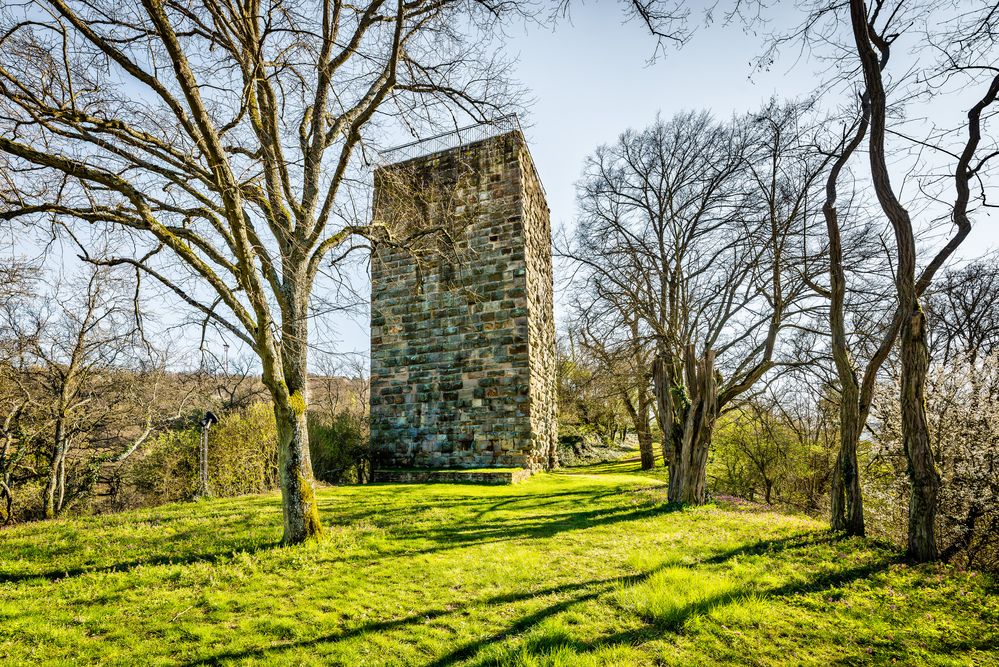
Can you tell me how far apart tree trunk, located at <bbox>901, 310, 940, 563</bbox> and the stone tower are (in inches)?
271

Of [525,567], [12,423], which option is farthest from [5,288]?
[525,567]

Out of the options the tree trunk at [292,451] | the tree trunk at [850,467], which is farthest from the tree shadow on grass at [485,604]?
the tree trunk at [850,467]

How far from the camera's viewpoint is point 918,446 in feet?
14.9

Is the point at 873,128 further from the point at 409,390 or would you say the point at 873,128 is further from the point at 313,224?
the point at 409,390

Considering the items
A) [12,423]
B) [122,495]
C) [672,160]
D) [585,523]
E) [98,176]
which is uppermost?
[672,160]

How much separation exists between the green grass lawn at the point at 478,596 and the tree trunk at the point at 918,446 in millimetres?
388

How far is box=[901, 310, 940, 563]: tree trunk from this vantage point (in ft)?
14.7

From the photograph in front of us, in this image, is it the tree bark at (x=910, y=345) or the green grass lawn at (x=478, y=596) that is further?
the tree bark at (x=910, y=345)

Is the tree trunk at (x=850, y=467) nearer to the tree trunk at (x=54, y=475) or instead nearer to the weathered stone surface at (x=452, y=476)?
the weathered stone surface at (x=452, y=476)

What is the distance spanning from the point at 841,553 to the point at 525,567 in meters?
3.54

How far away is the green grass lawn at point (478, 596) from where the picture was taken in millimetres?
2896

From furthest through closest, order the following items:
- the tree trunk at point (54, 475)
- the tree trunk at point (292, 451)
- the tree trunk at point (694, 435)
A: the tree trunk at point (54, 475)
the tree trunk at point (694, 435)
the tree trunk at point (292, 451)

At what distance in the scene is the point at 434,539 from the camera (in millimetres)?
5398

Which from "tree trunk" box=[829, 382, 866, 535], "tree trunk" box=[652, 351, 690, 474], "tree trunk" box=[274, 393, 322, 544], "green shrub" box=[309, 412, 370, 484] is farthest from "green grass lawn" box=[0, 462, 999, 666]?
"green shrub" box=[309, 412, 370, 484]
